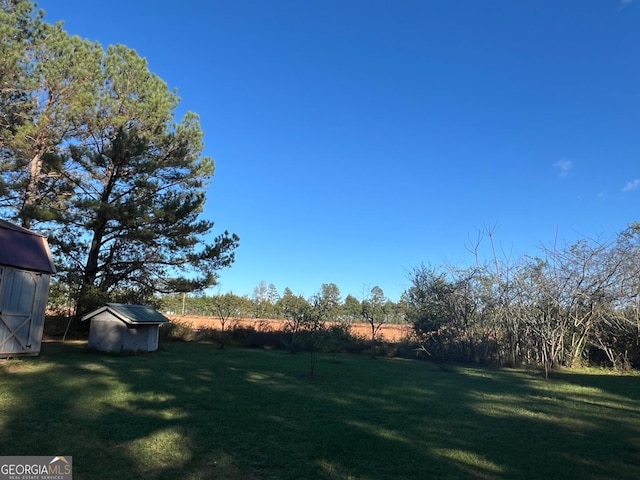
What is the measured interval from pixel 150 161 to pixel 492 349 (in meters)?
17.0

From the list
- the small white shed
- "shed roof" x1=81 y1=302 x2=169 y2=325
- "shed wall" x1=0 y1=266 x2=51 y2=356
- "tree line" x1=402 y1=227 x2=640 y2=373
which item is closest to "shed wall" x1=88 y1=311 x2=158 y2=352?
the small white shed

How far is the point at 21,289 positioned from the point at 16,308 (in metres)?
0.56

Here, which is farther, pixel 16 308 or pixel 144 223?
pixel 144 223

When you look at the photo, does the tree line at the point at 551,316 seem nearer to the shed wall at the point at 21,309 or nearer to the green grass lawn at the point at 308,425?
the green grass lawn at the point at 308,425

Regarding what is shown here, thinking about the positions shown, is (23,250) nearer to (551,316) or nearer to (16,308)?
(16,308)

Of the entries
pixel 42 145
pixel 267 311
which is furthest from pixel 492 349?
pixel 267 311

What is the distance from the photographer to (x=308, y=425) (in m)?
6.96

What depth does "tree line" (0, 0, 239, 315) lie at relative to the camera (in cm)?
1902

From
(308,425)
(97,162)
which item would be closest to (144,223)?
(97,162)

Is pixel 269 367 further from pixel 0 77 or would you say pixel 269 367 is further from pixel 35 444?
pixel 0 77

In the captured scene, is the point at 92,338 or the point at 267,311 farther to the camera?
the point at 267,311

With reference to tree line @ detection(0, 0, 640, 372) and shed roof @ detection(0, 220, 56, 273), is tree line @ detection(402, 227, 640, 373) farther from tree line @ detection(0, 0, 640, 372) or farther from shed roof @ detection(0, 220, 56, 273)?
shed roof @ detection(0, 220, 56, 273)

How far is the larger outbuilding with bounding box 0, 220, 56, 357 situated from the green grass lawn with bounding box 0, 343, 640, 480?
848 millimetres

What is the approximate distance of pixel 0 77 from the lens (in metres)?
18.4
